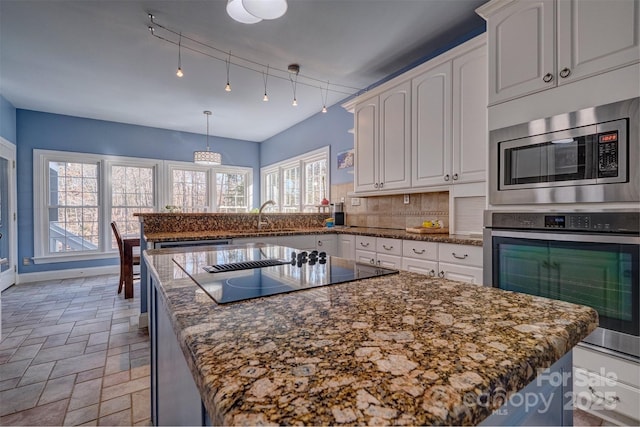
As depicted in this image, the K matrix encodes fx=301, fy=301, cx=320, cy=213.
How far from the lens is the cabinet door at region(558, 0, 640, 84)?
1.40 metres

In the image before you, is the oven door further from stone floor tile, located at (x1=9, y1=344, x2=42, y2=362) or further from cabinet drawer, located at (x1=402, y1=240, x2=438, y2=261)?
stone floor tile, located at (x1=9, y1=344, x2=42, y2=362)

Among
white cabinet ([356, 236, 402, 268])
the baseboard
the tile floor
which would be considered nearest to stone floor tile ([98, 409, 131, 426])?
the tile floor

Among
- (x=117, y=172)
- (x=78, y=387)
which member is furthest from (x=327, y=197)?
(x=117, y=172)

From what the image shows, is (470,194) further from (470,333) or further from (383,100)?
(470,333)

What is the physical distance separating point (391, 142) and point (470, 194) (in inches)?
37.8

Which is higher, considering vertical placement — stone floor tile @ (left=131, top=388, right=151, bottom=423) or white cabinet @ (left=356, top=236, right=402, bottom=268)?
white cabinet @ (left=356, top=236, right=402, bottom=268)

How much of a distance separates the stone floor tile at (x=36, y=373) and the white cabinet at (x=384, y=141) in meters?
3.00

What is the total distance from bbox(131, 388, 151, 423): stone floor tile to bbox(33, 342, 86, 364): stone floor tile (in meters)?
0.89

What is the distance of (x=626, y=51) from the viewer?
4.61 feet

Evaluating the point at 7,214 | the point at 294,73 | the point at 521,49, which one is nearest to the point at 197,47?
the point at 294,73

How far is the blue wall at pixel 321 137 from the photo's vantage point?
4.18m

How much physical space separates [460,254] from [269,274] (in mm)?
1640

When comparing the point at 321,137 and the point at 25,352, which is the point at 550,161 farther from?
the point at 25,352

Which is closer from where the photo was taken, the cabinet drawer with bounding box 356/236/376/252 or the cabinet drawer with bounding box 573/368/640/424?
the cabinet drawer with bounding box 573/368/640/424
